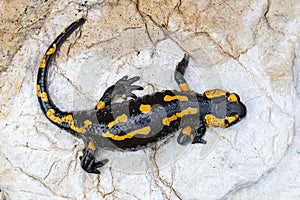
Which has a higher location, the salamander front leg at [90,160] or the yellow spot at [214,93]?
the yellow spot at [214,93]

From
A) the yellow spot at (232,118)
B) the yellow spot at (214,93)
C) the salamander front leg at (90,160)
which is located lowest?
the salamander front leg at (90,160)

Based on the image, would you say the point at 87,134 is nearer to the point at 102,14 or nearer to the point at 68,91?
the point at 68,91

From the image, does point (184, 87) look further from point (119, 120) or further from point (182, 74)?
point (119, 120)

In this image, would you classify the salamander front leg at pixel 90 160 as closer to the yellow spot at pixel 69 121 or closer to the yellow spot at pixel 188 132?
the yellow spot at pixel 69 121

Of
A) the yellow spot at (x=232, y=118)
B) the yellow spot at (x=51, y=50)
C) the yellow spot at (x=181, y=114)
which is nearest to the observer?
the yellow spot at (x=232, y=118)

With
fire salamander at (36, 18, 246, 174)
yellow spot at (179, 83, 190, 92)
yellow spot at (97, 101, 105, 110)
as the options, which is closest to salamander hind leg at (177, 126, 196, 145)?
fire salamander at (36, 18, 246, 174)

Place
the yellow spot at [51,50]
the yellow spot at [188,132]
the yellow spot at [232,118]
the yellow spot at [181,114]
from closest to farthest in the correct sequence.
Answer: the yellow spot at [232,118]
the yellow spot at [181,114]
the yellow spot at [188,132]
the yellow spot at [51,50]

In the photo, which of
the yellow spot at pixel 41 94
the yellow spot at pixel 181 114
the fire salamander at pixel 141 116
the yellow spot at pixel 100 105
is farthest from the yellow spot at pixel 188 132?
the yellow spot at pixel 41 94
